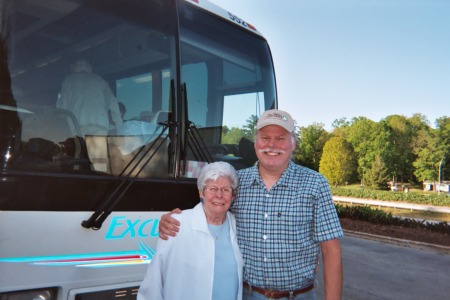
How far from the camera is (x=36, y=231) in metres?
2.00

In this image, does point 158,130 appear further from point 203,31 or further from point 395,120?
point 395,120

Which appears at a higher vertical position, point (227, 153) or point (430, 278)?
point (227, 153)

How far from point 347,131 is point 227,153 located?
288 feet

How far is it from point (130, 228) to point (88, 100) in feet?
2.94

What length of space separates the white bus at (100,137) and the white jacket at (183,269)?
0.82 feet

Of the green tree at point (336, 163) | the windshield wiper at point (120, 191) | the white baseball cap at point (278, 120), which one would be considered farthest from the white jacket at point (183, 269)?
the green tree at point (336, 163)

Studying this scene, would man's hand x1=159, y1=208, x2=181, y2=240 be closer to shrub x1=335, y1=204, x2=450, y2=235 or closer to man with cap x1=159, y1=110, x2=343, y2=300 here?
man with cap x1=159, y1=110, x2=343, y2=300

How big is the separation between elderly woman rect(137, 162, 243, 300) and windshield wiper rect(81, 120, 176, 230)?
0.36 m

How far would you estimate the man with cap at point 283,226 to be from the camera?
2.14 m

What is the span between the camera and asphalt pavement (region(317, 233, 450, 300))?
709 cm

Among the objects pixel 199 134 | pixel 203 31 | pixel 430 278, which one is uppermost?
pixel 203 31

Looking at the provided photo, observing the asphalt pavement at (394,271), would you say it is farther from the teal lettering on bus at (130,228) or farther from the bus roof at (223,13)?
the teal lettering on bus at (130,228)

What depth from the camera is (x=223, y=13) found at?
3.57m

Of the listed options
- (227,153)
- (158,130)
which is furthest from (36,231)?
(227,153)
